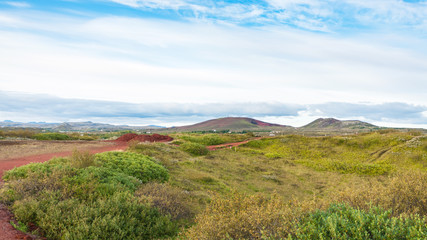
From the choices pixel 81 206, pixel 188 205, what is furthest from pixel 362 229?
pixel 188 205

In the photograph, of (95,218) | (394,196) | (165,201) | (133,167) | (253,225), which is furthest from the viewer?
(133,167)

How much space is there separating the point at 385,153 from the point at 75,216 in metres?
28.2

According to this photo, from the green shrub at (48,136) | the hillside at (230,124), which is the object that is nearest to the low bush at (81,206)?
the green shrub at (48,136)

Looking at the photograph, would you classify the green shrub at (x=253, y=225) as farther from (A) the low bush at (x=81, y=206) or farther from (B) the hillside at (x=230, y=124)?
(B) the hillside at (x=230, y=124)

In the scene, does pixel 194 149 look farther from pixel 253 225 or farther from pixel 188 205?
pixel 253 225

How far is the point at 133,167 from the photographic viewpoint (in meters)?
11.5

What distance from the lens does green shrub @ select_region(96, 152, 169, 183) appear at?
11.0 m

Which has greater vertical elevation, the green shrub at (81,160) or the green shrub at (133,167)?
the green shrub at (81,160)

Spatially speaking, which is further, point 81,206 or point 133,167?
point 133,167

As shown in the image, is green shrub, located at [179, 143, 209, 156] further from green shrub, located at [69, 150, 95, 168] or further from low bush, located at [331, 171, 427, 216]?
low bush, located at [331, 171, 427, 216]

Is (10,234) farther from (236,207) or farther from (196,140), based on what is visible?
(196,140)

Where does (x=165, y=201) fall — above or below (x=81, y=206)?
below

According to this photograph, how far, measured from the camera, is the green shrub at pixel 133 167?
1100 cm

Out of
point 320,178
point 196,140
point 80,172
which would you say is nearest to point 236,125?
point 196,140
